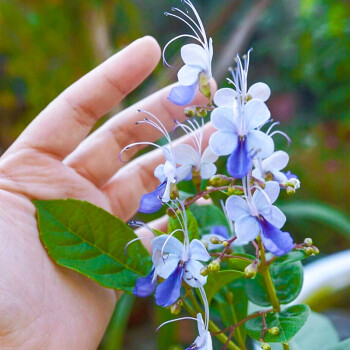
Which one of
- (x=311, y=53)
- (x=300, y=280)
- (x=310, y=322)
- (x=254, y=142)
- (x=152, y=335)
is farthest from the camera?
(x=311, y=53)

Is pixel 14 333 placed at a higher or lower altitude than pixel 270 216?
lower

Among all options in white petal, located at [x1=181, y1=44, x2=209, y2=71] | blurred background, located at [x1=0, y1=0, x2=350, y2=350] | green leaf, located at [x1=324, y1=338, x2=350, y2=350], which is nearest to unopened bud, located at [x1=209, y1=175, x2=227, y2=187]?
white petal, located at [x1=181, y1=44, x2=209, y2=71]

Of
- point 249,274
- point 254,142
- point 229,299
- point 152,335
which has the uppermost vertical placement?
point 254,142

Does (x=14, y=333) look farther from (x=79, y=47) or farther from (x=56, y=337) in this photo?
(x=79, y=47)

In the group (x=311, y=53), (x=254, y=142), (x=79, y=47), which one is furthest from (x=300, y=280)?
(x=311, y=53)

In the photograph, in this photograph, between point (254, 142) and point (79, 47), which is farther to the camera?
point (79, 47)

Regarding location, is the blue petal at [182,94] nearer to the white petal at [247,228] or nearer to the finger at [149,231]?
the white petal at [247,228]

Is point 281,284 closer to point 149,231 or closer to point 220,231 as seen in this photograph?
point 220,231

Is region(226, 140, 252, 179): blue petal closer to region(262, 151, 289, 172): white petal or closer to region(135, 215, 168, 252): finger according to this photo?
region(262, 151, 289, 172): white petal
